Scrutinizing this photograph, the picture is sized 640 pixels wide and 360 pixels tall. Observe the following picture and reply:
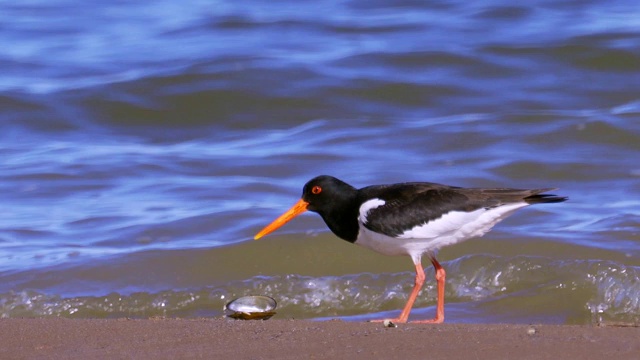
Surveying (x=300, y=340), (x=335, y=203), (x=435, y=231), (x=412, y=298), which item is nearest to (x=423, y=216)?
(x=435, y=231)

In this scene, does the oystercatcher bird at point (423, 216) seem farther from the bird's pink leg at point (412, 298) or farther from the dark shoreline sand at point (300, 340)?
the dark shoreline sand at point (300, 340)

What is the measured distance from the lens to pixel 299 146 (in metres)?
10.2

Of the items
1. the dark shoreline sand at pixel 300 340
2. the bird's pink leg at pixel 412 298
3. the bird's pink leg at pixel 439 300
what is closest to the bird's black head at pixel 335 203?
the bird's pink leg at pixel 412 298

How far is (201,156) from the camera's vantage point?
10055 millimetres

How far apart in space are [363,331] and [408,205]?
130cm

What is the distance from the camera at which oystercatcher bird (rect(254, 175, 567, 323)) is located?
5980 mm

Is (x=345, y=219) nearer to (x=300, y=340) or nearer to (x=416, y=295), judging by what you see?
(x=416, y=295)

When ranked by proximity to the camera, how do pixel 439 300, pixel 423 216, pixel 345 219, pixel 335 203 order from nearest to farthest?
pixel 423 216
pixel 439 300
pixel 345 219
pixel 335 203

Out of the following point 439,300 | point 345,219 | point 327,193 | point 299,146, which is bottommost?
point 439,300

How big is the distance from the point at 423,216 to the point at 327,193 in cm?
71

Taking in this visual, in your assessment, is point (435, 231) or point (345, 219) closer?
point (435, 231)

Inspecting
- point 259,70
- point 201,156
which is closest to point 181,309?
point 201,156

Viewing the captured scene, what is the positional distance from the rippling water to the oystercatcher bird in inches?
22.0

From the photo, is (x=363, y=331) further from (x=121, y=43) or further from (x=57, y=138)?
(x=121, y=43)
